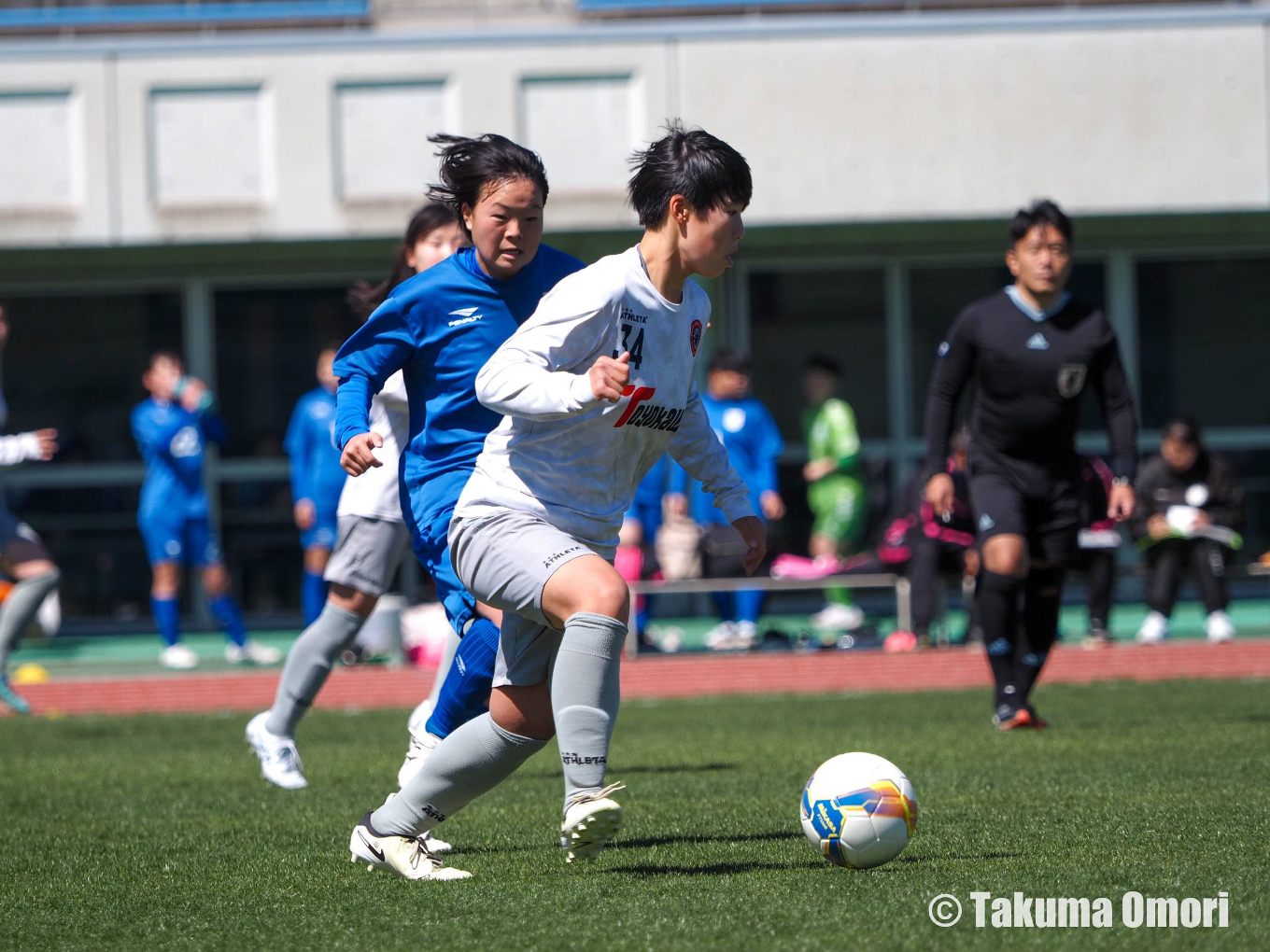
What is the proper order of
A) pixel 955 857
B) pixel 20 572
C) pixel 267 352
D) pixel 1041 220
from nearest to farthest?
pixel 955 857 → pixel 1041 220 → pixel 20 572 → pixel 267 352

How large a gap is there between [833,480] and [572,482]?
35.4ft

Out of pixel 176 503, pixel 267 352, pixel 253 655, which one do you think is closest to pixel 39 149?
pixel 267 352

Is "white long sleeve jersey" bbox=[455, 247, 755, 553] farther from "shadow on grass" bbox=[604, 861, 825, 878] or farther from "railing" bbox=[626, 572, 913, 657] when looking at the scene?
"railing" bbox=[626, 572, 913, 657]

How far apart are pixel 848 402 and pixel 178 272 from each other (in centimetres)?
684

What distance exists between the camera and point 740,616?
13.3 metres

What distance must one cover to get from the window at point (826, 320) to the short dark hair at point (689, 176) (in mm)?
12513

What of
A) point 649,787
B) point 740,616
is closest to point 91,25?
point 740,616

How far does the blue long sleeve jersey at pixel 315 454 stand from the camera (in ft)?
43.3

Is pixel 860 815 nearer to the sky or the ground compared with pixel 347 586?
nearer to the ground

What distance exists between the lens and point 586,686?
3781 millimetres

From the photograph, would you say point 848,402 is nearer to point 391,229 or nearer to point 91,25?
point 391,229

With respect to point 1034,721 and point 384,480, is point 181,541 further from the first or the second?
point 1034,721

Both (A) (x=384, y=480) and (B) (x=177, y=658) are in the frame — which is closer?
(A) (x=384, y=480)

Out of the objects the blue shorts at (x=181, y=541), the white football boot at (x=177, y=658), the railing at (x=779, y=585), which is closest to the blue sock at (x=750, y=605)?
the railing at (x=779, y=585)
